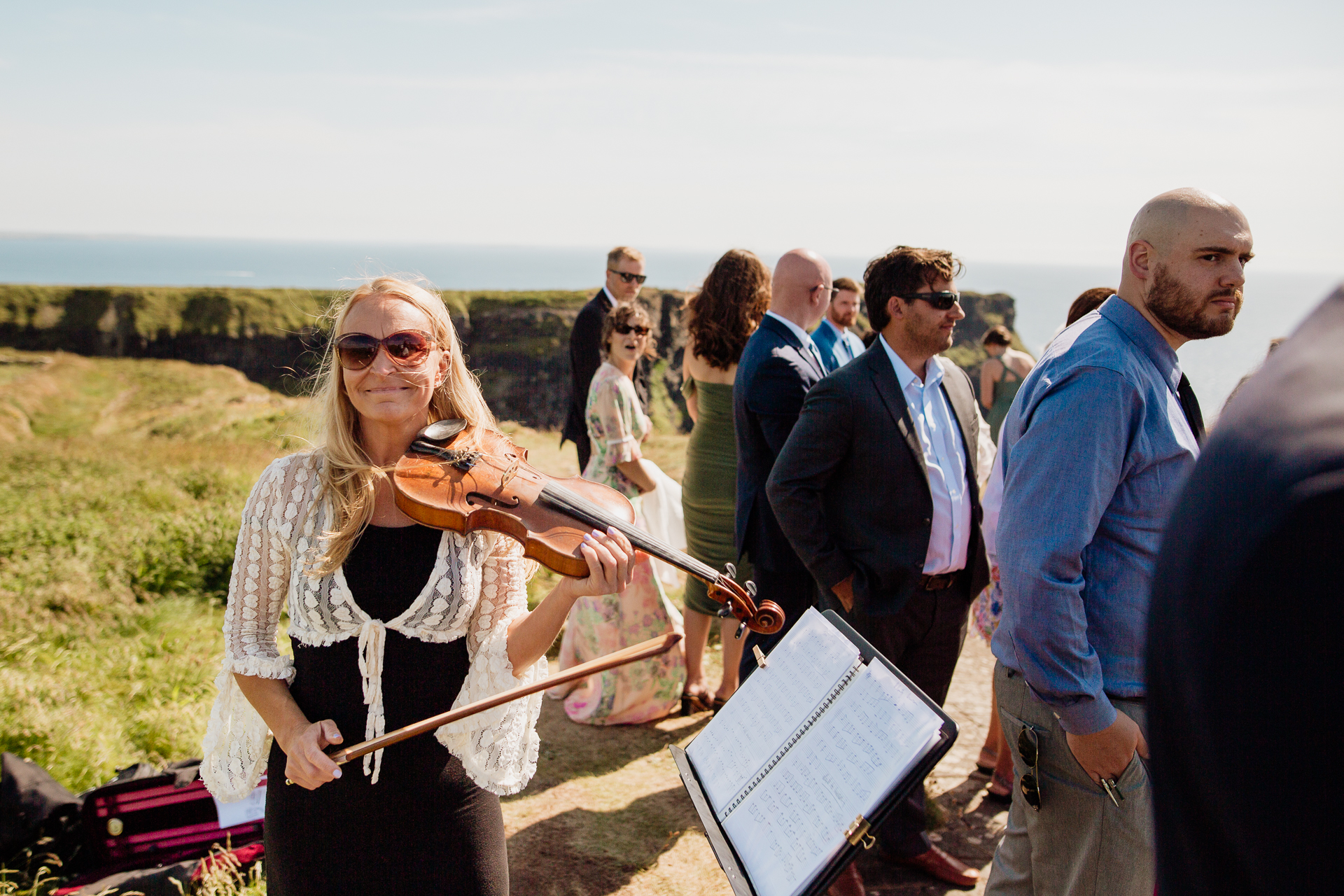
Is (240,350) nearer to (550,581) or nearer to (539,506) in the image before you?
(550,581)

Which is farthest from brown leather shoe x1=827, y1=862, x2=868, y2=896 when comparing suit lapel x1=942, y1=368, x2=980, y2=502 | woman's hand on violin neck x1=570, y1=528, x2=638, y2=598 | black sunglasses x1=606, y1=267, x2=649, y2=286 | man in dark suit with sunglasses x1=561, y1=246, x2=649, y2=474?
black sunglasses x1=606, y1=267, x2=649, y2=286

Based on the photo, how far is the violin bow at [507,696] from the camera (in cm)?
193

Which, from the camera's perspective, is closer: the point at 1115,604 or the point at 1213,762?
the point at 1213,762

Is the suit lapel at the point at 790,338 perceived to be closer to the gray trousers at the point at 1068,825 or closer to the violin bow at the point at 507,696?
the gray trousers at the point at 1068,825

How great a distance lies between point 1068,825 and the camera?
223cm

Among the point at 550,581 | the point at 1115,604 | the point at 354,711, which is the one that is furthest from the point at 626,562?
the point at 550,581

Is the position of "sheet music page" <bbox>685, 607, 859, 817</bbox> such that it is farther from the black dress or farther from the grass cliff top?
the grass cliff top

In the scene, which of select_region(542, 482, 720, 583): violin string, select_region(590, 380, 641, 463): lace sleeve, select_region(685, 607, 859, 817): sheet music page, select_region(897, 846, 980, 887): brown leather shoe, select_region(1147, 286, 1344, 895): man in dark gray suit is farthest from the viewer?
select_region(590, 380, 641, 463): lace sleeve

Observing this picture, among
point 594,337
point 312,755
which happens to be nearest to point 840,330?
point 594,337

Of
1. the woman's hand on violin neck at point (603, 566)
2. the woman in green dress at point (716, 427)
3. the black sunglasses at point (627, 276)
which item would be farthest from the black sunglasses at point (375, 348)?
the black sunglasses at point (627, 276)

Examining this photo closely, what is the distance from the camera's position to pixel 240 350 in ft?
143

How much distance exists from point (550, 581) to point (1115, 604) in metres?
5.35

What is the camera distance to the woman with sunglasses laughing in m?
2.12

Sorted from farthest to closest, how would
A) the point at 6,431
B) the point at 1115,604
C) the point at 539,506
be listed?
the point at 6,431 → the point at 539,506 → the point at 1115,604
